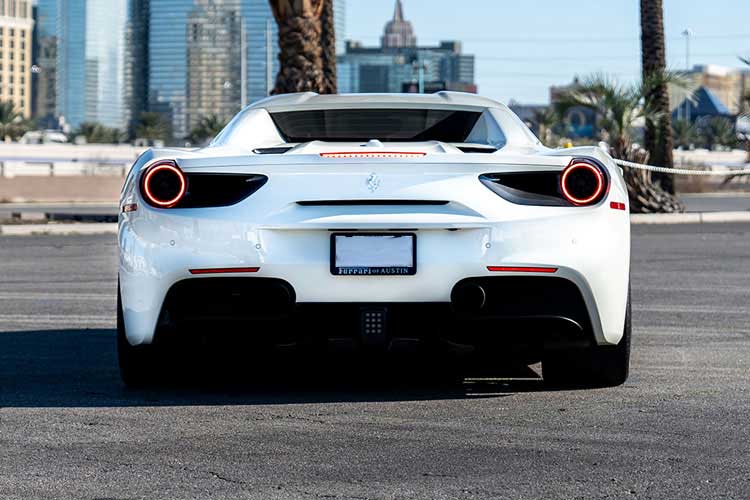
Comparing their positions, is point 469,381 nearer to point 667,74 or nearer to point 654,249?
point 654,249

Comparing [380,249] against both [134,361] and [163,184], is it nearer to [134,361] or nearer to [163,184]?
[163,184]

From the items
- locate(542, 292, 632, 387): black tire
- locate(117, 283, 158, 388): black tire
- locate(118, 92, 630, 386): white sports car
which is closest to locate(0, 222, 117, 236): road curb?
locate(117, 283, 158, 388): black tire

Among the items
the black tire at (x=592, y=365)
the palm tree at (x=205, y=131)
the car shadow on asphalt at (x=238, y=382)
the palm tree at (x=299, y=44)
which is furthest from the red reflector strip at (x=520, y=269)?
the palm tree at (x=205, y=131)

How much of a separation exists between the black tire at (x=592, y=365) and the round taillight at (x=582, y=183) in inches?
Result: 22.7

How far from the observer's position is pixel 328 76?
24.2 m

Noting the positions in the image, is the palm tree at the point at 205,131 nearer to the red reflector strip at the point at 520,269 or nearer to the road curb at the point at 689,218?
the road curb at the point at 689,218

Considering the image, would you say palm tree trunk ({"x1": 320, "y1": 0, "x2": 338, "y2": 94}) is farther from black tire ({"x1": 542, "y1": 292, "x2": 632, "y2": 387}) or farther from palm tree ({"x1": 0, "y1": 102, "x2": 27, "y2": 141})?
palm tree ({"x1": 0, "y1": 102, "x2": 27, "y2": 141})

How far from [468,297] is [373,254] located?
0.42m

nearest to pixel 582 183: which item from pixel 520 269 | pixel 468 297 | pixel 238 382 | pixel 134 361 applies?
pixel 520 269

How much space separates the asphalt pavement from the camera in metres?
4.27

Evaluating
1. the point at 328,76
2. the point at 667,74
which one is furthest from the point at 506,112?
the point at 667,74

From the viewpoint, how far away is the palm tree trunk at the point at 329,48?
2403cm

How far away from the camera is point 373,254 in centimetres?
548

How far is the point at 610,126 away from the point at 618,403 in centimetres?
1991
